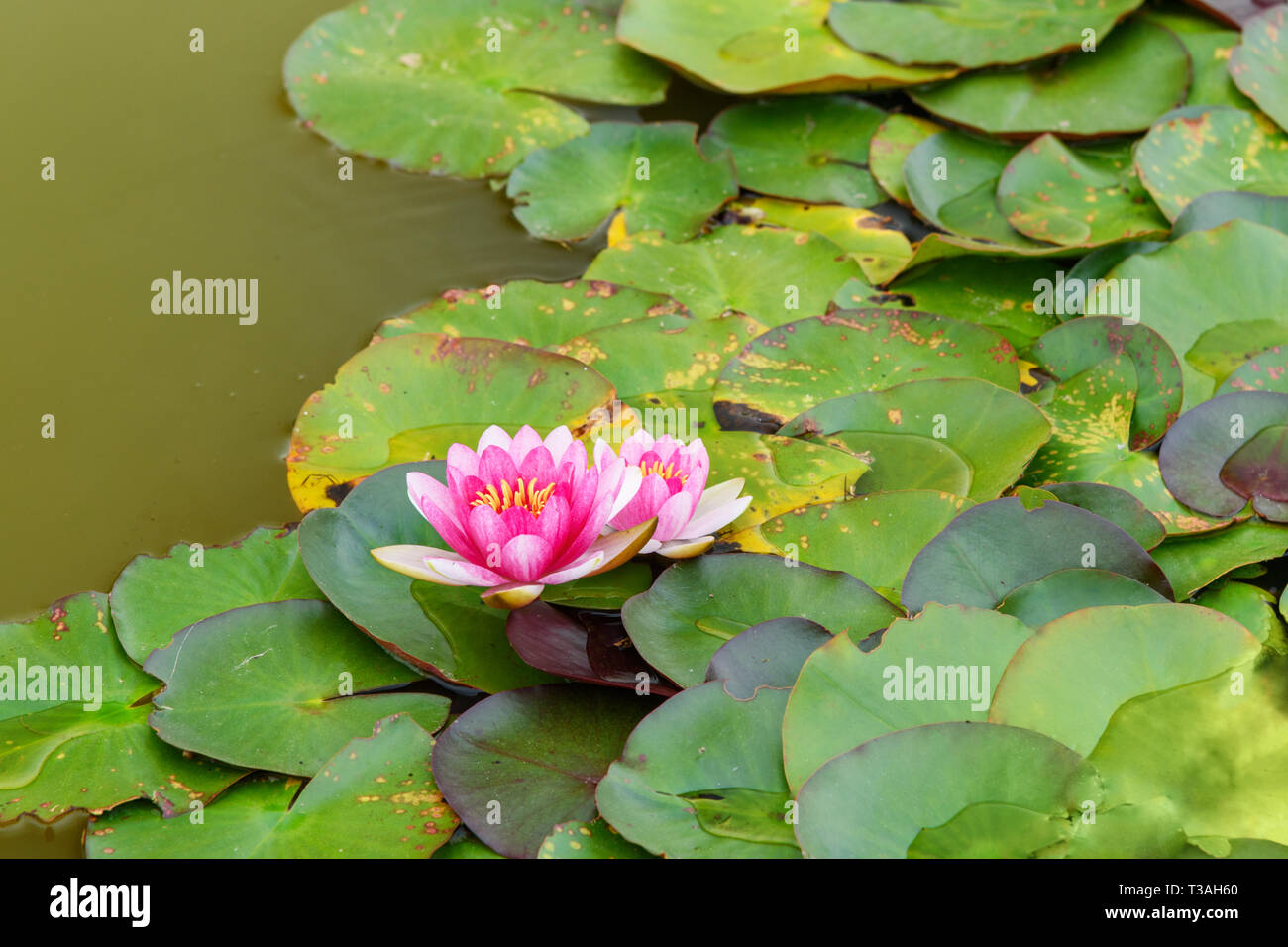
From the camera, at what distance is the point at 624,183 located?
279 centimetres

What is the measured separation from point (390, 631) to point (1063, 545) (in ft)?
3.59

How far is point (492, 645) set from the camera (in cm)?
170

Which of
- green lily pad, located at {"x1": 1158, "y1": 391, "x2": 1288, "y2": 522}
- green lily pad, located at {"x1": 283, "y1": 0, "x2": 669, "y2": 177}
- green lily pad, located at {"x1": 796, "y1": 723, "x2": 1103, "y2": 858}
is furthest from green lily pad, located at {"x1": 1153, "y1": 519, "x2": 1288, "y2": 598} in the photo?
green lily pad, located at {"x1": 283, "y1": 0, "x2": 669, "y2": 177}

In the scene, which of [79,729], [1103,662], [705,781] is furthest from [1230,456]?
[79,729]

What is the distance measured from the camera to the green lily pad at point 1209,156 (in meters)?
2.53

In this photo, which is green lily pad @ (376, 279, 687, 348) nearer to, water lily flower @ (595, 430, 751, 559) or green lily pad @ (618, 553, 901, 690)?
water lily flower @ (595, 430, 751, 559)

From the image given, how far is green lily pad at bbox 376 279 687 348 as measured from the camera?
2.27m

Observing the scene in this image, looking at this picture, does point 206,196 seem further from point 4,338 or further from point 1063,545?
point 1063,545

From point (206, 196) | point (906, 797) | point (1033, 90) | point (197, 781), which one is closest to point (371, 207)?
point (206, 196)

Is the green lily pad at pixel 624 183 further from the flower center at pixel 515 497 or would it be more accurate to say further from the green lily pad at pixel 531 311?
the flower center at pixel 515 497

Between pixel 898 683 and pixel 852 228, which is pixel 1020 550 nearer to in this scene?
pixel 898 683

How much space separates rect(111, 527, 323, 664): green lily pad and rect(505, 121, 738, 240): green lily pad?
1.18 metres
